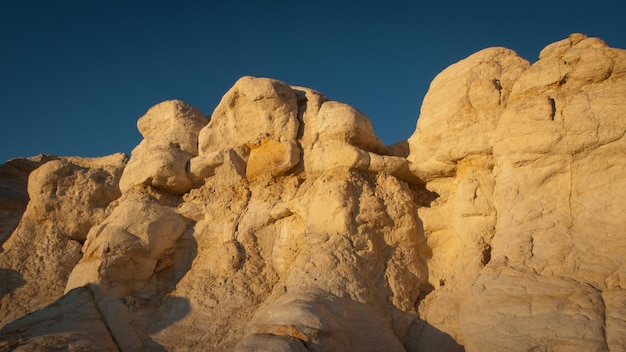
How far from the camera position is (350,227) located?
6.73 m

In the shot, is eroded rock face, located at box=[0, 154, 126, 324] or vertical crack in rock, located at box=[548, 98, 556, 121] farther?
eroded rock face, located at box=[0, 154, 126, 324]

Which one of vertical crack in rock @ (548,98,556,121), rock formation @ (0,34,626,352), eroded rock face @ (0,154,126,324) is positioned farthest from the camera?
eroded rock face @ (0,154,126,324)

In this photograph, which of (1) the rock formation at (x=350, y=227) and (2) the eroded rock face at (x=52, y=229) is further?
(2) the eroded rock face at (x=52, y=229)

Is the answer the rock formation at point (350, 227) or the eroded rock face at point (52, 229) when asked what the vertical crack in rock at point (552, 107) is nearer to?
the rock formation at point (350, 227)

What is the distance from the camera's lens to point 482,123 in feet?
22.6

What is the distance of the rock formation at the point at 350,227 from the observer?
5289 millimetres

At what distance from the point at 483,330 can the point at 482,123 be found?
294 centimetres

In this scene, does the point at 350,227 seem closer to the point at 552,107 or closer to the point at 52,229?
the point at 552,107

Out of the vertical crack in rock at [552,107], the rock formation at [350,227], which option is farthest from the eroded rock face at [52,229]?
the vertical crack in rock at [552,107]

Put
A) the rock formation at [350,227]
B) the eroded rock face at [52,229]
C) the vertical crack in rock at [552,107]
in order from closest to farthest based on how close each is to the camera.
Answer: the rock formation at [350,227] < the vertical crack in rock at [552,107] < the eroded rock face at [52,229]

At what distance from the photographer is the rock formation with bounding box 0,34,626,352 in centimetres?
529

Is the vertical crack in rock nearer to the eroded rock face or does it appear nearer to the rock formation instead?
the rock formation

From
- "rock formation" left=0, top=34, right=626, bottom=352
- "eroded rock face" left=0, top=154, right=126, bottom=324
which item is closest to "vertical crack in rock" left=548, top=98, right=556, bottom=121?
"rock formation" left=0, top=34, right=626, bottom=352

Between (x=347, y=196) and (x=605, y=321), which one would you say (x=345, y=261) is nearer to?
(x=347, y=196)
